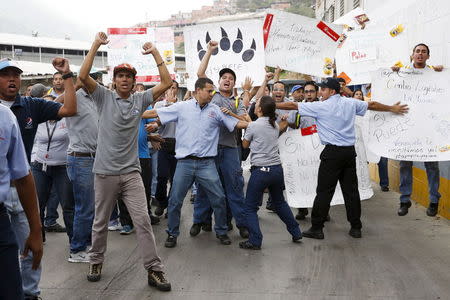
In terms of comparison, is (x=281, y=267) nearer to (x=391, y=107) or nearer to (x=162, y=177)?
(x=391, y=107)

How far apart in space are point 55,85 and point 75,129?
Result: 720 millimetres

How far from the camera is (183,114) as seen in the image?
5.42 metres

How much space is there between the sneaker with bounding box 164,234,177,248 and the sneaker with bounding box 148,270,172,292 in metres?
1.19

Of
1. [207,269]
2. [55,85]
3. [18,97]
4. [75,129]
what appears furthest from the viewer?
[55,85]

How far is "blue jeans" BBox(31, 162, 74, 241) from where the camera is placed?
5.22 meters

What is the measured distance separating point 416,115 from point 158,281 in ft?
12.3

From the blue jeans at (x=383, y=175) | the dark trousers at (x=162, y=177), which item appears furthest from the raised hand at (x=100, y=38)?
the blue jeans at (x=383, y=175)

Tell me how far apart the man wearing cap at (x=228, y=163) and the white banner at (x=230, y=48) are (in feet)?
3.03

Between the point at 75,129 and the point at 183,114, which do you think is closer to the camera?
the point at 75,129

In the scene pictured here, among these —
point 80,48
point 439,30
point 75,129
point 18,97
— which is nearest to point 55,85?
point 75,129

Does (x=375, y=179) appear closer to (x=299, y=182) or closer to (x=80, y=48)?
(x=299, y=182)

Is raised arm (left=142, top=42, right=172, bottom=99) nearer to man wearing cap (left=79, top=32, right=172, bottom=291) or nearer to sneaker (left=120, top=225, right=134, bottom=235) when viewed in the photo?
man wearing cap (left=79, top=32, right=172, bottom=291)

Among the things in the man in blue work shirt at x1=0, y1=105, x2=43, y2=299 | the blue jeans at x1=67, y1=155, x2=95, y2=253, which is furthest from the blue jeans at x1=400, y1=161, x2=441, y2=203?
the man in blue work shirt at x1=0, y1=105, x2=43, y2=299

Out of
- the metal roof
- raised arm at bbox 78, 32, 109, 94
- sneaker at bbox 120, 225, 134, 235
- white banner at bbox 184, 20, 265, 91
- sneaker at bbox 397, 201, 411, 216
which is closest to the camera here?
raised arm at bbox 78, 32, 109, 94
